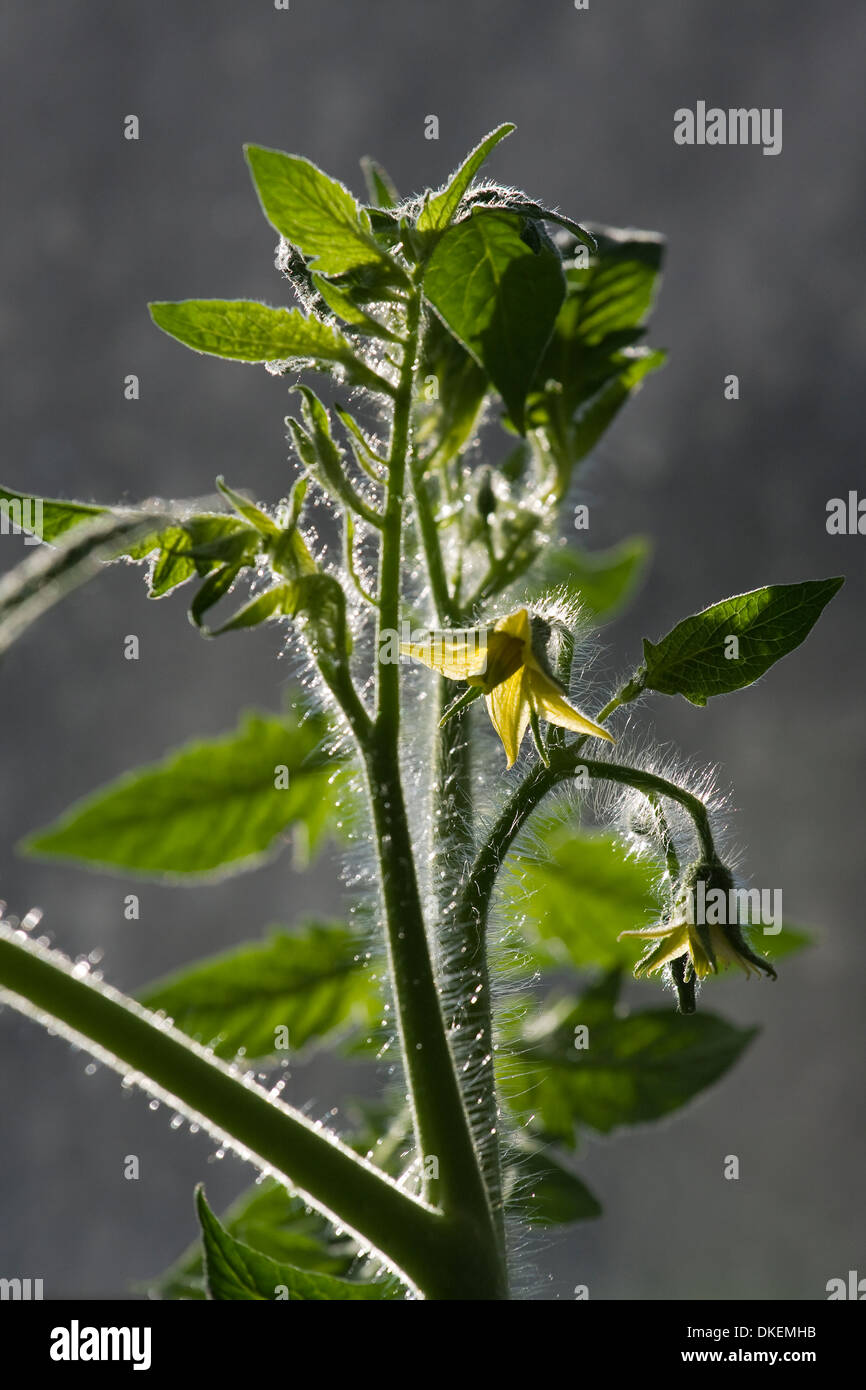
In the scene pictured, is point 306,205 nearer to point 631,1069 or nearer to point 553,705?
point 553,705

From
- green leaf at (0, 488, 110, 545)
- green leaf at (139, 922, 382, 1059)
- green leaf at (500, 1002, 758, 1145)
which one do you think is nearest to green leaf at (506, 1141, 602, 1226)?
green leaf at (500, 1002, 758, 1145)

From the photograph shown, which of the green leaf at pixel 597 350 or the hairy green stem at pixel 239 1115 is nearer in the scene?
the hairy green stem at pixel 239 1115

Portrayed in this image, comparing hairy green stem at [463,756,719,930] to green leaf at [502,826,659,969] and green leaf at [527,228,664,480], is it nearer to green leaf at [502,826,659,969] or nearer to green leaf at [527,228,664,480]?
green leaf at [527,228,664,480]

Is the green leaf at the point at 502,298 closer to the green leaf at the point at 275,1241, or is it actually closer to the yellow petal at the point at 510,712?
the yellow petal at the point at 510,712

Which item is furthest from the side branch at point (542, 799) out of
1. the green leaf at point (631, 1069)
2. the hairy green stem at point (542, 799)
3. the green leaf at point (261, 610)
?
the green leaf at point (631, 1069)

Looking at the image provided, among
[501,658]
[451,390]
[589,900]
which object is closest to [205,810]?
[589,900]
